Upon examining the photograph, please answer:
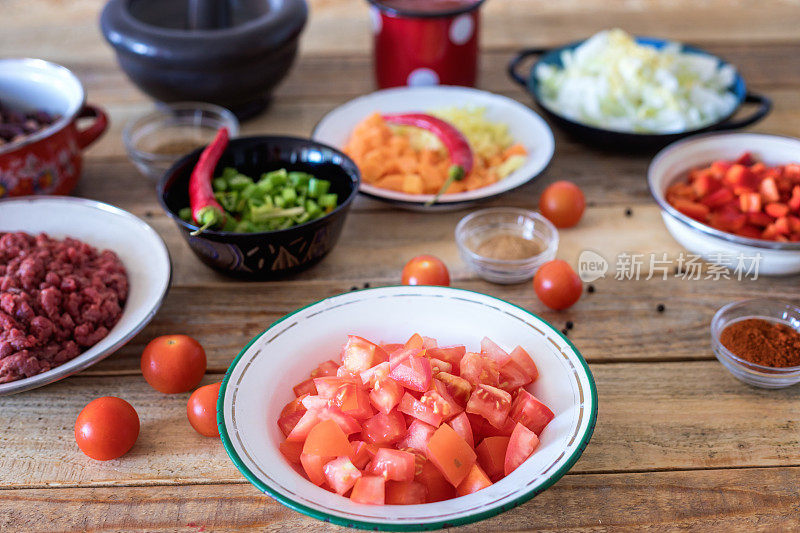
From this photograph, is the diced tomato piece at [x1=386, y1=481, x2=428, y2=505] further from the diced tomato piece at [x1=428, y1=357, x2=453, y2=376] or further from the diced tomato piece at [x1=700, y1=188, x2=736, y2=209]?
the diced tomato piece at [x1=700, y1=188, x2=736, y2=209]

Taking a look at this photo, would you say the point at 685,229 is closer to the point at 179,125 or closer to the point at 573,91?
the point at 573,91

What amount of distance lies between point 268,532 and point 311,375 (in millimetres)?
302

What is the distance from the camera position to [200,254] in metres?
1.68

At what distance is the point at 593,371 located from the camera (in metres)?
1.51

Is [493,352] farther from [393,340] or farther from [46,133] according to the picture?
[46,133]

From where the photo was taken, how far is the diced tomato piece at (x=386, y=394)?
3.84ft

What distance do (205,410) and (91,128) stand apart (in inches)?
45.9

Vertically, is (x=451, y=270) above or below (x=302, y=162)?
below

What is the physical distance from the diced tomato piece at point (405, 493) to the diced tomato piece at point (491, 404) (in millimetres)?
167

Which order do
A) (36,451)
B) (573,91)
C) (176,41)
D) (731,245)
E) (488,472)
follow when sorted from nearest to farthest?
(488,472) < (36,451) < (731,245) < (176,41) < (573,91)

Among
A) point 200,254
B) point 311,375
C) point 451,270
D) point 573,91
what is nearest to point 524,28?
point 573,91

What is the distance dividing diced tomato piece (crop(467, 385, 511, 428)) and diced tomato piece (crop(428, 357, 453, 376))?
0.07m

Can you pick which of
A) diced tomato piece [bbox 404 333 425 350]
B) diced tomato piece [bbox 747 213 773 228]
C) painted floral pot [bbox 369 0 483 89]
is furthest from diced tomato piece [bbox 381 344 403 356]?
painted floral pot [bbox 369 0 483 89]

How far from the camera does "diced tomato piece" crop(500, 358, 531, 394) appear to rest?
1.27 m
